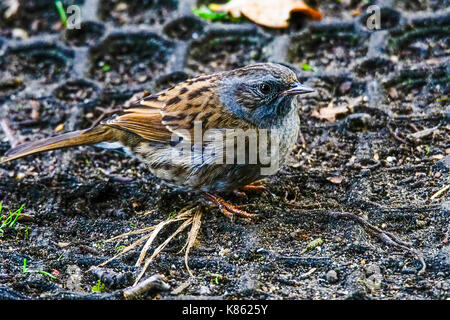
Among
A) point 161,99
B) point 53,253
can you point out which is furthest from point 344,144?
point 53,253

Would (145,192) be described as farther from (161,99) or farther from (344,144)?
(344,144)

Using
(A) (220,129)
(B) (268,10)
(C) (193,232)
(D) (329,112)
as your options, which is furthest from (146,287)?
(B) (268,10)

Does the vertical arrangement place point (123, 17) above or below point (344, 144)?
above

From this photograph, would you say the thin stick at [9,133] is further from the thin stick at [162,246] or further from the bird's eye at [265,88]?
the bird's eye at [265,88]

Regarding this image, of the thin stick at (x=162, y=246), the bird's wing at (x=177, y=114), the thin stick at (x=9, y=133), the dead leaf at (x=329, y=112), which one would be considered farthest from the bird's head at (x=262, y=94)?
the thin stick at (x=9, y=133)

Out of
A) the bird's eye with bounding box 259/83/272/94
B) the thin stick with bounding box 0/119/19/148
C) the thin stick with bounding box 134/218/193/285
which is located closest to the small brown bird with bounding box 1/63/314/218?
the bird's eye with bounding box 259/83/272/94
